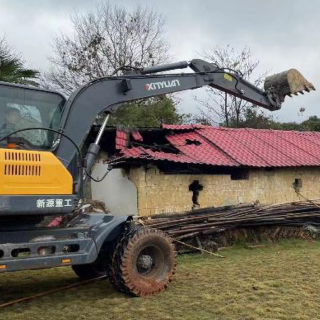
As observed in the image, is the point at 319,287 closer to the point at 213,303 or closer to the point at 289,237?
the point at 213,303

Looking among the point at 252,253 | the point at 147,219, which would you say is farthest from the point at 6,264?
the point at 252,253

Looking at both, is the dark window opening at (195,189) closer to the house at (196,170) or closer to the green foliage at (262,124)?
the house at (196,170)

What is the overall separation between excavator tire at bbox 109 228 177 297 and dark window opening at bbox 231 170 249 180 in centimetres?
921

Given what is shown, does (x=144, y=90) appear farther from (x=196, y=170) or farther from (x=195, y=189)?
(x=195, y=189)

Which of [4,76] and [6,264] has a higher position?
[4,76]

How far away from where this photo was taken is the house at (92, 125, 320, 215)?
558 inches

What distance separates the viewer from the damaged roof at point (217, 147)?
46.7ft

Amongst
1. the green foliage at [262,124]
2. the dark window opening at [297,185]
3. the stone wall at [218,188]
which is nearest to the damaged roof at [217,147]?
the stone wall at [218,188]

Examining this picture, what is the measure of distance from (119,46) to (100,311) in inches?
1055

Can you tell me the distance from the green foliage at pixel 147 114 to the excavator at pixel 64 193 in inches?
604

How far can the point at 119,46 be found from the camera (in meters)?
31.2

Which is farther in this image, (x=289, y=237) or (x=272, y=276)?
(x=289, y=237)

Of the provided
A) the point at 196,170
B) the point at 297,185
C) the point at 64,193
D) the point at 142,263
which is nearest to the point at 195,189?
the point at 196,170

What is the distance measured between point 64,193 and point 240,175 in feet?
35.9
